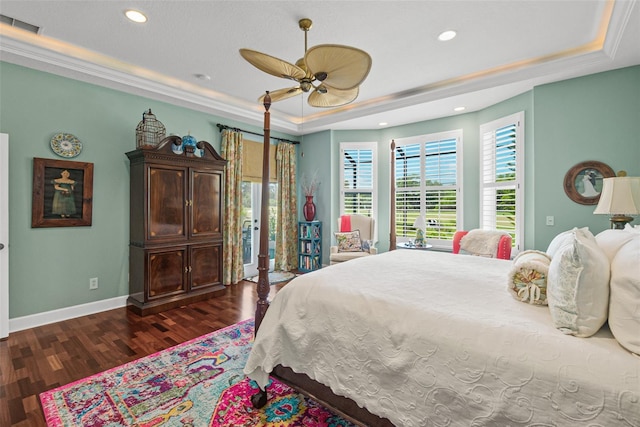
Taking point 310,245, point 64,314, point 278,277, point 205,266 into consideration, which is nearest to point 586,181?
point 310,245

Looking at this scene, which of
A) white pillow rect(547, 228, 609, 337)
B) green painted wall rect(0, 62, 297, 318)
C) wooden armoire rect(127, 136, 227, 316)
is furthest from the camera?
wooden armoire rect(127, 136, 227, 316)

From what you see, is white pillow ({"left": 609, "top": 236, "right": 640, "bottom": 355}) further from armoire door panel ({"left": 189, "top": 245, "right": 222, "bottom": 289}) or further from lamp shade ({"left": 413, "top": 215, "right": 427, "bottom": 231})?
armoire door panel ({"left": 189, "top": 245, "right": 222, "bottom": 289})

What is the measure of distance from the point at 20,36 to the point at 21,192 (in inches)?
59.6

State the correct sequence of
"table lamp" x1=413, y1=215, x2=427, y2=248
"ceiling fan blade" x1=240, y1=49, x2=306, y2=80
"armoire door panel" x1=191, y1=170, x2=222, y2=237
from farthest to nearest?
"table lamp" x1=413, y1=215, x2=427, y2=248 < "armoire door panel" x1=191, y1=170, x2=222, y2=237 < "ceiling fan blade" x1=240, y1=49, x2=306, y2=80

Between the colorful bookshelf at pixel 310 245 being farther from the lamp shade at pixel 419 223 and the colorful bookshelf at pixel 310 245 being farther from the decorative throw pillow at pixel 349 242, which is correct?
the lamp shade at pixel 419 223

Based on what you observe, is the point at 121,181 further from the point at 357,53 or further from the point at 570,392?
the point at 570,392

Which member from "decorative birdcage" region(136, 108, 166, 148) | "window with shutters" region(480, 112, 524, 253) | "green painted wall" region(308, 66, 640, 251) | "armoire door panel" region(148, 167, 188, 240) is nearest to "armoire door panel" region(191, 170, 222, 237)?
"armoire door panel" region(148, 167, 188, 240)

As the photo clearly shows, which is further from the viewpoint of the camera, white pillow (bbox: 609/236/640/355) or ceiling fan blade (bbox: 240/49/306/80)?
ceiling fan blade (bbox: 240/49/306/80)

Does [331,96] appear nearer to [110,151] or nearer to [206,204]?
[206,204]

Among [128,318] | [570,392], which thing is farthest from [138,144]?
[570,392]

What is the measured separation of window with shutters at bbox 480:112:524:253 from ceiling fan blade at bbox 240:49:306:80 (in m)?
3.25

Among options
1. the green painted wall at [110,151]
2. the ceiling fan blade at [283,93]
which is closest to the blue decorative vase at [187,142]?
the green painted wall at [110,151]

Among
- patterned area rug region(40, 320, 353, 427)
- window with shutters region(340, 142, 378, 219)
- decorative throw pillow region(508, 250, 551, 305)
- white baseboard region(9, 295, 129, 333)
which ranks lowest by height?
patterned area rug region(40, 320, 353, 427)

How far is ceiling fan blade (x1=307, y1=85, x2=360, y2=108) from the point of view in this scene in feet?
8.52
